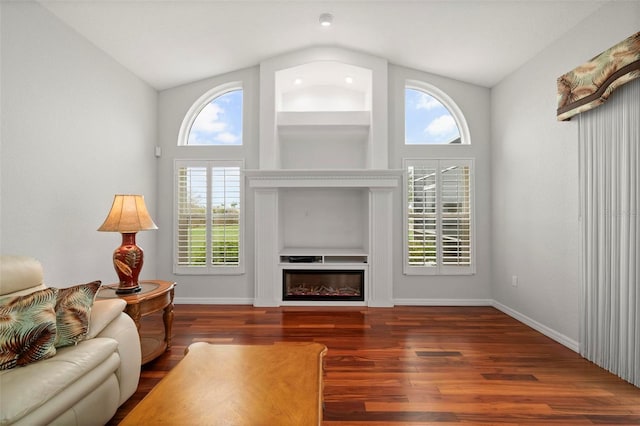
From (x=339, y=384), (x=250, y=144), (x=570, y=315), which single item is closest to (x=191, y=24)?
(x=250, y=144)

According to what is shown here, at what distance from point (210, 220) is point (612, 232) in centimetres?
418

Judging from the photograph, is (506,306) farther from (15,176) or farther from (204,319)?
(15,176)

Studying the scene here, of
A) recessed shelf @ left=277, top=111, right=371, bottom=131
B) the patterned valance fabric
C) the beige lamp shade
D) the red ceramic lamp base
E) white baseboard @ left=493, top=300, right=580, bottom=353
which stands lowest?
white baseboard @ left=493, top=300, right=580, bottom=353

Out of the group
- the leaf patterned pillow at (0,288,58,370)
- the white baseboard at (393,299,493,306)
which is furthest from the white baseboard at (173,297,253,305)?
the leaf patterned pillow at (0,288,58,370)

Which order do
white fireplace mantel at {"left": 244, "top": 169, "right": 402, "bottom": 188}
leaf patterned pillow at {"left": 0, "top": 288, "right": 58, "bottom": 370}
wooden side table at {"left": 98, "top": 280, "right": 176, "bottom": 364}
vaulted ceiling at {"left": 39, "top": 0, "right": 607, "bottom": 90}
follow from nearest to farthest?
leaf patterned pillow at {"left": 0, "top": 288, "right": 58, "bottom": 370} → wooden side table at {"left": 98, "top": 280, "right": 176, "bottom": 364} → vaulted ceiling at {"left": 39, "top": 0, "right": 607, "bottom": 90} → white fireplace mantel at {"left": 244, "top": 169, "right": 402, "bottom": 188}

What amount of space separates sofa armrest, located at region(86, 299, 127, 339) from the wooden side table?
33 centimetres

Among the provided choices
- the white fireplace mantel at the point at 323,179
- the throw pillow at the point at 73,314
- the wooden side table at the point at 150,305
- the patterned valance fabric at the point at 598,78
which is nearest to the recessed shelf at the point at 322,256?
the white fireplace mantel at the point at 323,179

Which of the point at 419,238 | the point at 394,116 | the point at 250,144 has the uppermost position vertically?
the point at 394,116

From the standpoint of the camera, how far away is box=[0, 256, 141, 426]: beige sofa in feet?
4.55

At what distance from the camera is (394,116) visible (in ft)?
14.1

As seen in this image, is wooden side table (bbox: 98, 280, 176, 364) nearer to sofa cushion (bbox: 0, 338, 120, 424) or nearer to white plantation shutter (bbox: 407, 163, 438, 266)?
sofa cushion (bbox: 0, 338, 120, 424)

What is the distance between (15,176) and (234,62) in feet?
8.88

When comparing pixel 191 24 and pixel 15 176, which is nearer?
pixel 15 176

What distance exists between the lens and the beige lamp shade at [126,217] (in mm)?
2682
